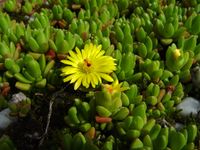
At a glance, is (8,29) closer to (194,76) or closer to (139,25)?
(139,25)

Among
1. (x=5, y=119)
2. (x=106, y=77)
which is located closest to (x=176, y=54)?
(x=106, y=77)

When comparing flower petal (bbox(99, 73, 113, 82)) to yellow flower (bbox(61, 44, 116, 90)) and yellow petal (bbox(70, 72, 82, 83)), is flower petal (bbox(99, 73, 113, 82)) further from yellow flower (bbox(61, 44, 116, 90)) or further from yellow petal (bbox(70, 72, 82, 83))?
yellow petal (bbox(70, 72, 82, 83))

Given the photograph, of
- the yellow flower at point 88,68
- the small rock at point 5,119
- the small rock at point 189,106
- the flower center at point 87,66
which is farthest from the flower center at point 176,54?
the small rock at point 5,119

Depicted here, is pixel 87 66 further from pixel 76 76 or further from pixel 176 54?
pixel 176 54

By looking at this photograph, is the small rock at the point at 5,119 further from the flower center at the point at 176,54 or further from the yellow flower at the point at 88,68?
the flower center at the point at 176,54

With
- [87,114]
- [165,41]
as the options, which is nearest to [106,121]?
[87,114]

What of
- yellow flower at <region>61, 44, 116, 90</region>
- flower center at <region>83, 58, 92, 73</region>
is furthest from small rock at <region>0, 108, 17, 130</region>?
flower center at <region>83, 58, 92, 73</region>
